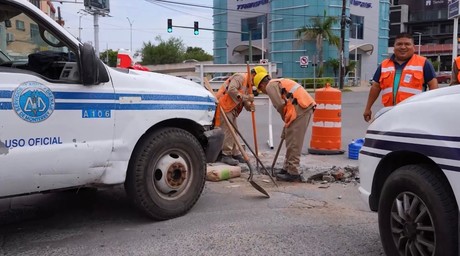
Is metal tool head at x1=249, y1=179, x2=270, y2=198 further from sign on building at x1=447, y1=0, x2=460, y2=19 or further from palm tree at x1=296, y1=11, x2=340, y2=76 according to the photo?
palm tree at x1=296, y1=11, x2=340, y2=76

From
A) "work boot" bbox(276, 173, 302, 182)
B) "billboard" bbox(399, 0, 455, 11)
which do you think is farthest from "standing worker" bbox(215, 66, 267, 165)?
"billboard" bbox(399, 0, 455, 11)

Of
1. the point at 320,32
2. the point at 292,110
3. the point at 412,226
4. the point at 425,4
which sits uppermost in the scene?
the point at 425,4

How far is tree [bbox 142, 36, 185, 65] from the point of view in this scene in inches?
3255

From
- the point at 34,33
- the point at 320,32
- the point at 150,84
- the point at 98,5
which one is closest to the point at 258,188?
the point at 150,84

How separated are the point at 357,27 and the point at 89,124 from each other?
52.6 m

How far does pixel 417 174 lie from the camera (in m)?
3.04

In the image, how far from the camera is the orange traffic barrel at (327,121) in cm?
849

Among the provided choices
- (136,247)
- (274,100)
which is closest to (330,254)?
(136,247)

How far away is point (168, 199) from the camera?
4.73 meters

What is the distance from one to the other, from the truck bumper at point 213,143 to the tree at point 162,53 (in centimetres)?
7867

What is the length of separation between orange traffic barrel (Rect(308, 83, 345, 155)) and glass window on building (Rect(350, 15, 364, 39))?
152 ft

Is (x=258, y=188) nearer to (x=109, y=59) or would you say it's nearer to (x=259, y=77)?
(x=259, y=77)

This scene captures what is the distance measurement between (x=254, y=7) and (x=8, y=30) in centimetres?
5367

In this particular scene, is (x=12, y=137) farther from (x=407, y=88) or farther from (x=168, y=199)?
(x=407, y=88)
